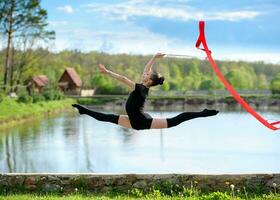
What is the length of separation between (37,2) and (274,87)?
30.2 m

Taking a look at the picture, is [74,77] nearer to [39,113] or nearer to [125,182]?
[39,113]

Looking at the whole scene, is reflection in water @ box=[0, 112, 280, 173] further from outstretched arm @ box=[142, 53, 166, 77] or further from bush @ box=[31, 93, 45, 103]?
bush @ box=[31, 93, 45, 103]

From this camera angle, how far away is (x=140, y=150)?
57.8 feet

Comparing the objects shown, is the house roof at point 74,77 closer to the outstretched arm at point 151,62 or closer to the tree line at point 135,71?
the tree line at point 135,71

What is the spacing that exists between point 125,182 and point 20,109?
2451 cm

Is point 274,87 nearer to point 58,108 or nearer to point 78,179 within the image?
point 58,108

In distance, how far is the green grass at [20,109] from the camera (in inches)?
1141

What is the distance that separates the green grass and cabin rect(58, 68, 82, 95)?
57.3ft

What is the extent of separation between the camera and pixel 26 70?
45.0 metres

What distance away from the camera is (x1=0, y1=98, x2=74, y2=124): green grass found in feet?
95.1

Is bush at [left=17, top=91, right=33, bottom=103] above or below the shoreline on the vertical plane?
above

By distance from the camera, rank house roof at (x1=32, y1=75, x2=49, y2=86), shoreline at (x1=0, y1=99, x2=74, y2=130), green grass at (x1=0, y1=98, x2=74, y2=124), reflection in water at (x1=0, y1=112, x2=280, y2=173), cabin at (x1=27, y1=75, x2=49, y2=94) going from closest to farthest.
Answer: reflection in water at (x1=0, y1=112, x2=280, y2=173), shoreline at (x1=0, y1=99, x2=74, y2=130), green grass at (x1=0, y1=98, x2=74, y2=124), cabin at (x1=27, y1=75, x2=49, y2=94), house roof at (x1=32, y1=75, x2=49, y2=86)

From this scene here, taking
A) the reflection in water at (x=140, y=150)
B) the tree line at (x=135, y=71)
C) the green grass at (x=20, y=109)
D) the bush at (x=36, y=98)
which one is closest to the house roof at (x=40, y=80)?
the tree line at (x=135, y=71)

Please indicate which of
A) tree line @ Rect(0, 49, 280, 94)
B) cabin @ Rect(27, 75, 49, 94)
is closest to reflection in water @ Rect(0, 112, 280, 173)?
tree line @ Rect(0, 49, 280, 94)
